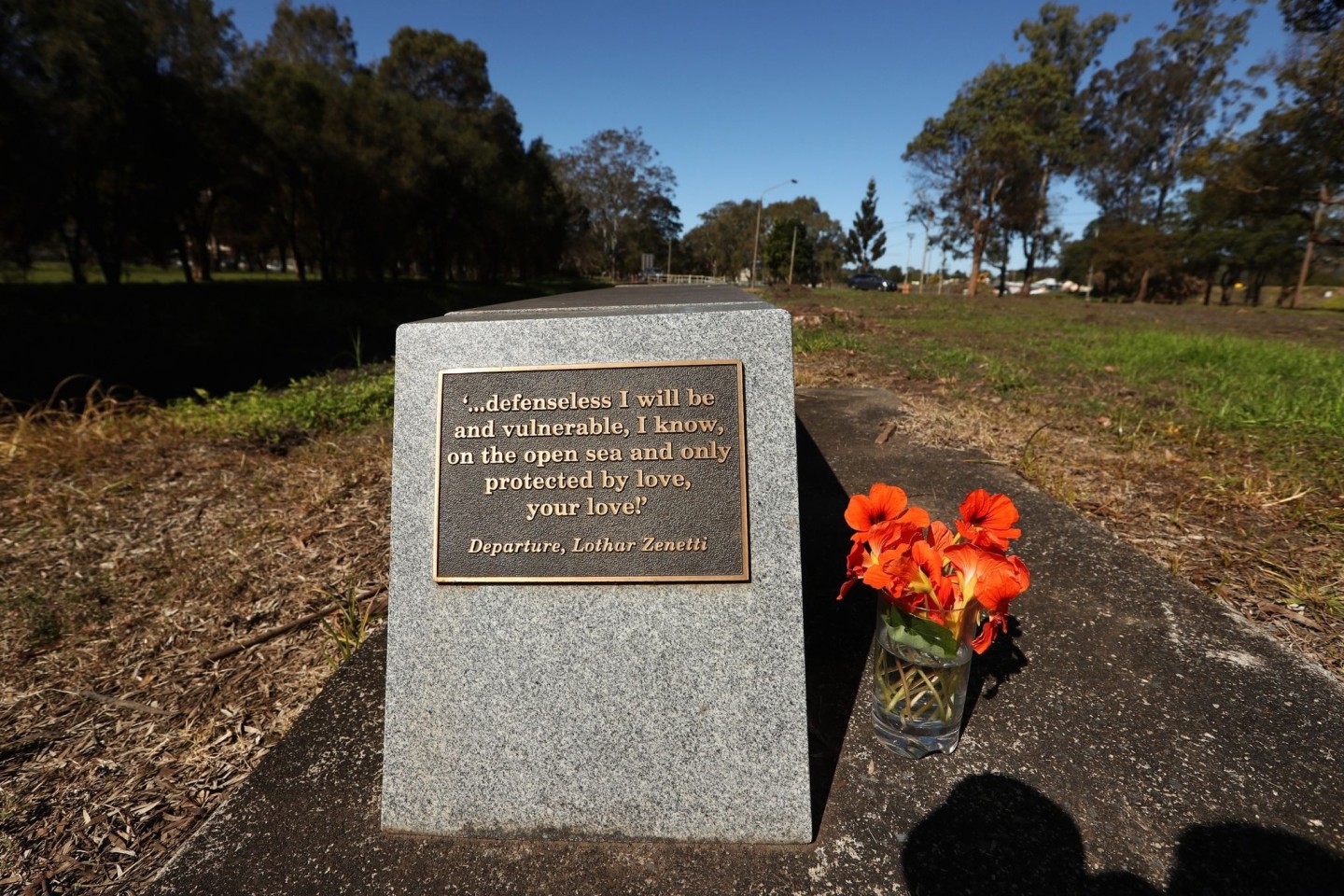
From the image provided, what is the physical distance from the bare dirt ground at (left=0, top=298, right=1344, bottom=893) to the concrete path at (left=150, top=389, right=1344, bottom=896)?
14.1 inches

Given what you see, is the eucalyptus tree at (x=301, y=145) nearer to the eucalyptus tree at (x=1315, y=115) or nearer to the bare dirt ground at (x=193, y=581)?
the bare dirt ground at (x=193, y=581)

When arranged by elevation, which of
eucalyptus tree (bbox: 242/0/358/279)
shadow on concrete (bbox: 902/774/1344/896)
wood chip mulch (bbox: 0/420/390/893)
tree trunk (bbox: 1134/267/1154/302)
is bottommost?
wood chip mulch (bbox: 0/420/390/893)

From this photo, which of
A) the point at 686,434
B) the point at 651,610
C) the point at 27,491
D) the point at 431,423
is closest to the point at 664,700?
the point at 651,610

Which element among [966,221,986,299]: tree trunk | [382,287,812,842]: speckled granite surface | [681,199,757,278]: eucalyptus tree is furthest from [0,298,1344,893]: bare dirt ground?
[681,199,757,278]: eucalyptus tree

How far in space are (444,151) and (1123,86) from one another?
35.7m

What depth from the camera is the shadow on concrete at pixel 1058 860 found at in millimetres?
1355

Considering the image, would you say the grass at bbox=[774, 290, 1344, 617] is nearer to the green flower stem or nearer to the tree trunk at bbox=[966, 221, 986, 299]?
the green flower stem

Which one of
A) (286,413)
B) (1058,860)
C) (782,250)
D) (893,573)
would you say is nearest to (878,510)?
(893,573)

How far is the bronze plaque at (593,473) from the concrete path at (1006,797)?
2.25 ft

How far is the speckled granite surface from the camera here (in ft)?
5.12

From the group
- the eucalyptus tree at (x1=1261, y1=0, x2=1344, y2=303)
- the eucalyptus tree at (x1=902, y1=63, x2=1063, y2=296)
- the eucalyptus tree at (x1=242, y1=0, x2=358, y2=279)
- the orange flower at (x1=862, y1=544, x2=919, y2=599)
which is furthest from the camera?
the eucalyptus tree at (x1=902, y1=63, x2=1063, y2=296)

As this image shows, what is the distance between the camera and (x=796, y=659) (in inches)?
61.6

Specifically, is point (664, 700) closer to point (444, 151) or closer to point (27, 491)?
point (27, 491)

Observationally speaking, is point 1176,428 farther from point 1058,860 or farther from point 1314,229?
point 1314,229
